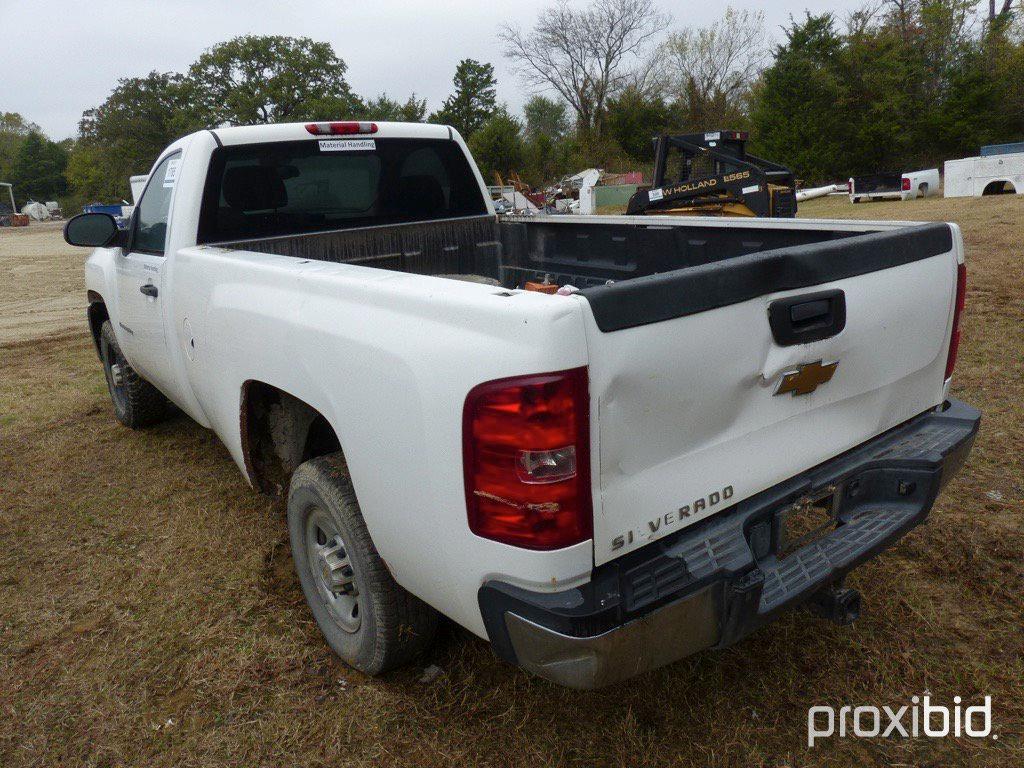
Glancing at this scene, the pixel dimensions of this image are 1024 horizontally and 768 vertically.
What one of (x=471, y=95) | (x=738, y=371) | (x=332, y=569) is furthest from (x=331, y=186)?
(x=471, y=95)

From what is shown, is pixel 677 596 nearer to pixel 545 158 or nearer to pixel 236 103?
pixel 545 158

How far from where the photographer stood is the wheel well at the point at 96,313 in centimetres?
525

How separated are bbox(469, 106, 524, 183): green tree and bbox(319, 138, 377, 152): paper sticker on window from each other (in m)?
48.0

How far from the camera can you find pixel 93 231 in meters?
4.20

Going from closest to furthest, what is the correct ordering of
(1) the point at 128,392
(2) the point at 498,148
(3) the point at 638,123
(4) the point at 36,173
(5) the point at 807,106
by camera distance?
(1) the point at 128,392 < (5) the point at 807,106 < (3) the point at 638,123 < (2) the point at 498,148 < (4) the point at 36,173

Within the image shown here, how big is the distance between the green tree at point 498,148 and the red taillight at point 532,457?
5059 cm

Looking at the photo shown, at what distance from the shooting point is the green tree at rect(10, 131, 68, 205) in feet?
289

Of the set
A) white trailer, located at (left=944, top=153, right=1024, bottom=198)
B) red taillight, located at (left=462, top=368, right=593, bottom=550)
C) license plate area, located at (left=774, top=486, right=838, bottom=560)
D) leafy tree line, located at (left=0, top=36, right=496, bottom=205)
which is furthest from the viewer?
leafy tree line, located at (left=0, top=36, right=496, bottom=205)

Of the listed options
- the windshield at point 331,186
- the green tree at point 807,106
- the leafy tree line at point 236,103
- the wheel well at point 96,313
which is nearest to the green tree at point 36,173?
the leafy tree line at point 236,103

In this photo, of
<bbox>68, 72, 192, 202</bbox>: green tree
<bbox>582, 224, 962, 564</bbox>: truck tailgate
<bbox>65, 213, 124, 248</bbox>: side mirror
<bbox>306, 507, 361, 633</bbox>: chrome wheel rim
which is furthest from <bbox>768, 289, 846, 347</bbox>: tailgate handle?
<bbox>68, 72, 192, 202</bbox>: green tree

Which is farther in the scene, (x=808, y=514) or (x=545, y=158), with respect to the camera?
(x=545, y=158)

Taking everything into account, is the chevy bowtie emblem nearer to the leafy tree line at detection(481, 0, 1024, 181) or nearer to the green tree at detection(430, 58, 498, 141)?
the leafy tree line at detection(481, 0, 1024, 181)

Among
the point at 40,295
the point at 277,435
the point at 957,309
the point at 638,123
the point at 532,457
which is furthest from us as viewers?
the point at 638,123

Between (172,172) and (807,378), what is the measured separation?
3192mm
